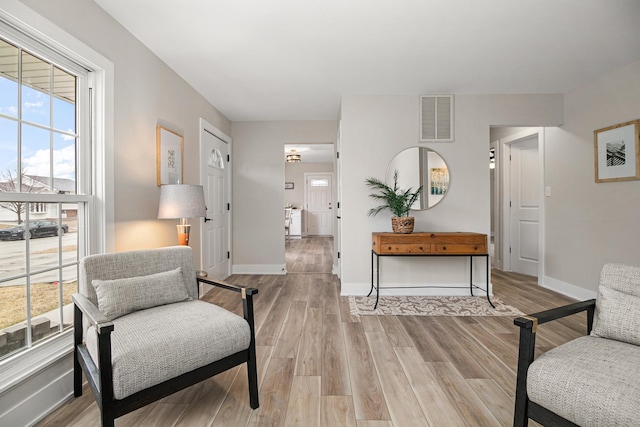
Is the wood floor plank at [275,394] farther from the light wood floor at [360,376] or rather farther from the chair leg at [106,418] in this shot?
the chair leg at [106,418]

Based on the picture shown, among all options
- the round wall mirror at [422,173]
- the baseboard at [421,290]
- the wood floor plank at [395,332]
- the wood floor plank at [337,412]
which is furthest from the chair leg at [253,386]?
the round wall mirror at [422,173]

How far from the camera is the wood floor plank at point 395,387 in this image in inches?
61.6

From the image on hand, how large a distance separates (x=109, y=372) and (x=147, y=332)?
0.21 meters

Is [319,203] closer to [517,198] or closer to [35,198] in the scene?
[517,198]

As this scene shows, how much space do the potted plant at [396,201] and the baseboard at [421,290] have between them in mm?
764

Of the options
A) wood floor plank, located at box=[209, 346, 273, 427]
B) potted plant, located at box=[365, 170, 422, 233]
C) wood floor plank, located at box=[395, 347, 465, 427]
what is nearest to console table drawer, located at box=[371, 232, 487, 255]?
potted plant, located at box=[365, 170, 422, 233]

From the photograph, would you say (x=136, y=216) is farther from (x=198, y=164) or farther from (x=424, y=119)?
(x=424, y=119)

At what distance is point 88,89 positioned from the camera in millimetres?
2043

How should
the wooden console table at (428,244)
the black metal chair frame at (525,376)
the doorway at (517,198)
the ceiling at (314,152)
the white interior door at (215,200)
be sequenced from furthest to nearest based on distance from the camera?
the ceiling at (314,152) < the doorway at (517,198) < the white interior door at (215,200) < the wooden console table at (428,244) < the black metal chair frame at (525,376)

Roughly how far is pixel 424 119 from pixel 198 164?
8.75 feet

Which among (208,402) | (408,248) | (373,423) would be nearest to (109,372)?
(208,402)

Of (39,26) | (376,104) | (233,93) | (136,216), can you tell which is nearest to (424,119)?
(376,104)

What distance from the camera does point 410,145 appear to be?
3.75m

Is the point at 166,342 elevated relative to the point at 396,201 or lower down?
lower down
